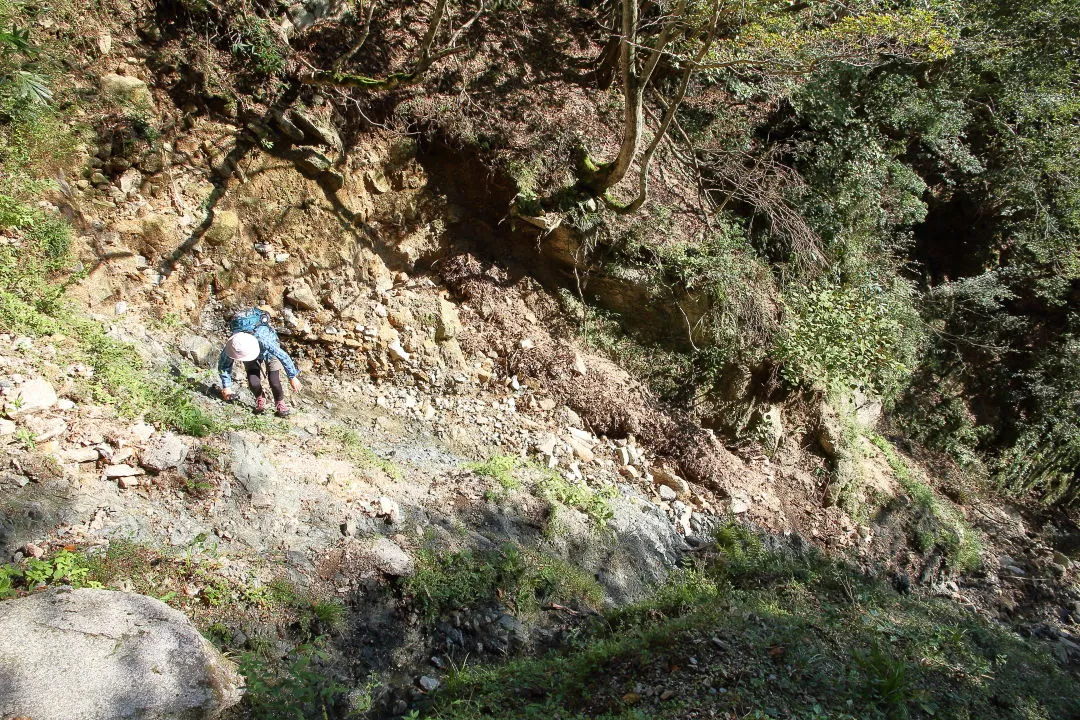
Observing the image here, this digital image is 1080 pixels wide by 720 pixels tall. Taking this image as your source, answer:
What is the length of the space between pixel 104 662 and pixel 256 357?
10.2 ft

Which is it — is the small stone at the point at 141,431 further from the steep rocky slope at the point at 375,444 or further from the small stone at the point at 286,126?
the small stone at the point at 286,126

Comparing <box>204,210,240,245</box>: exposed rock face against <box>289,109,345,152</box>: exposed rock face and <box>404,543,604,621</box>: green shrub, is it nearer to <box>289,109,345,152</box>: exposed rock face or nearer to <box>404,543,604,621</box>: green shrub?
<box>289,109,345,152</box>: exposed rock face

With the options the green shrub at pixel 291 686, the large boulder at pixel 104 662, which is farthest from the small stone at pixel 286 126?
the green shrub at pixel 291 686

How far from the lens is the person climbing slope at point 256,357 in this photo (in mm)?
5879

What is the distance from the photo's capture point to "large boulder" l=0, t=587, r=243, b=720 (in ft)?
9.93

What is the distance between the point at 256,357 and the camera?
591cm

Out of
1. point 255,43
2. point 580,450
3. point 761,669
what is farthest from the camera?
point 580,450

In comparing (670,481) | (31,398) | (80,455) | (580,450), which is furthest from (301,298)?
(670,481)

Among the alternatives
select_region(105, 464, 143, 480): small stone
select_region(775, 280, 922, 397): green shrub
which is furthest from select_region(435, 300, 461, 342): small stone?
select_region(775, 280, 922, 397): green shrub

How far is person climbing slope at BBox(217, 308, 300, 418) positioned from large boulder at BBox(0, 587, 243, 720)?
2555 millimetres

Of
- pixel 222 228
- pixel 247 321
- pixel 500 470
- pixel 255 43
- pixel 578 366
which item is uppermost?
pixel 255 43

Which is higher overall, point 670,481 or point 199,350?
point 670,481

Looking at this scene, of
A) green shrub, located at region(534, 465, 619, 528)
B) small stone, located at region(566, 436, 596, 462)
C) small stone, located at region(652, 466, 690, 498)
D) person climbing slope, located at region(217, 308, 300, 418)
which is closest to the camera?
person climbing slope, located at region(217, 308, 300, 418)

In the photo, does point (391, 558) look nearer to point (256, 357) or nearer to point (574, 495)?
point (574, 495)
